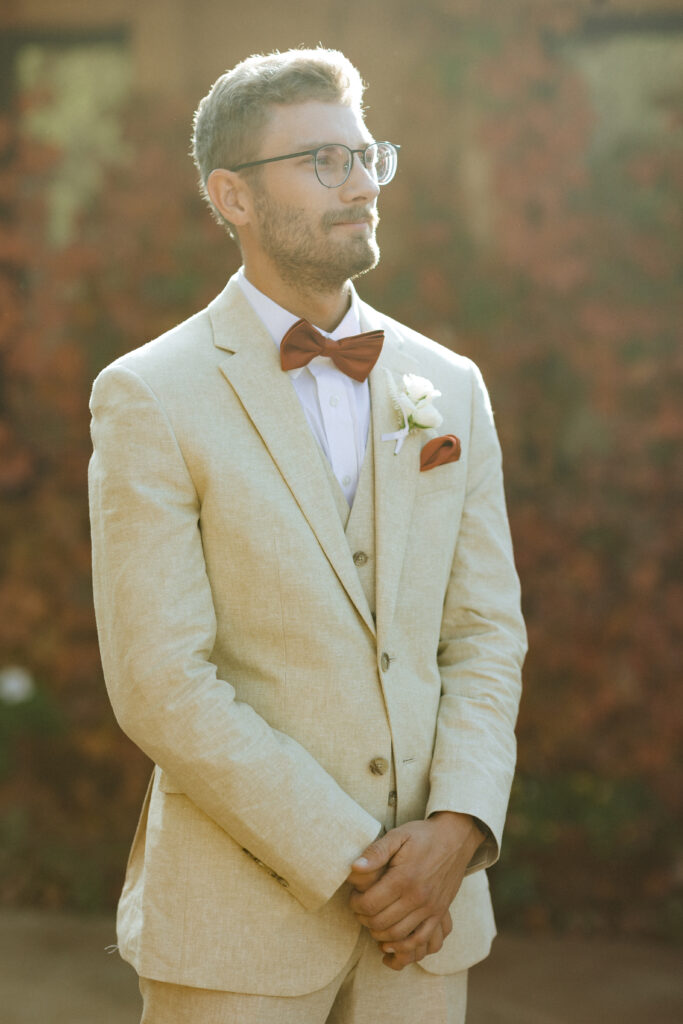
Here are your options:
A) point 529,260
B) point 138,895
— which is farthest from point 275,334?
point 529,260

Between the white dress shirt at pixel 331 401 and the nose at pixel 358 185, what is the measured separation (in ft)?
0.70

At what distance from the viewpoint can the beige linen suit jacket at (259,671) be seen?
1.63m

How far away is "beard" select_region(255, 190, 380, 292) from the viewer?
5.96 feet

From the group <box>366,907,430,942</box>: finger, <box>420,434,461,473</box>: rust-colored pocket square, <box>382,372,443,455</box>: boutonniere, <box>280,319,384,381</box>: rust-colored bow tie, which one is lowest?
<box>366,907,430,942</box>: finger

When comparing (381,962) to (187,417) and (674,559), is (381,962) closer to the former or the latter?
(187,417)

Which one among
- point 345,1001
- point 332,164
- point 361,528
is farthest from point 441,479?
point 345,1001

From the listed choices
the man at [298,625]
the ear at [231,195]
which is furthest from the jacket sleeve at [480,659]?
the ear at [231,195]

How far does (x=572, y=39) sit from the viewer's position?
12.2ft

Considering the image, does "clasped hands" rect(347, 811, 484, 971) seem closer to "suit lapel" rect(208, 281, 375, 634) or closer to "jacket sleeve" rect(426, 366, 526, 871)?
"jacket sleeve" rect(426, 366, 526, 871)

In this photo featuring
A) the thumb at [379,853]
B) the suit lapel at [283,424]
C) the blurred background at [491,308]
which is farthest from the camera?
the blurred background at [491,308]

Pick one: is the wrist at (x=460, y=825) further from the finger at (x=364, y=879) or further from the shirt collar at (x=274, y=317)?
the shirt collar at (x=274, y=317)

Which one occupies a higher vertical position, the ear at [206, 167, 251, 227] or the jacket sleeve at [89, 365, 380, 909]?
the ear at [206, 167, 251, 227]

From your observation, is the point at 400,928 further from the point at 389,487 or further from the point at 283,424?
the point at 283,424

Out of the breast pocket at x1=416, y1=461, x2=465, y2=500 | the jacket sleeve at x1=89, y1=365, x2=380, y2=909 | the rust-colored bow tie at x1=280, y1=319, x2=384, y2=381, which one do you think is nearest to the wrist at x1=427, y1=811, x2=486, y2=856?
the jacket sleeve at x1=89, y1=365, x2=380, y2=909
